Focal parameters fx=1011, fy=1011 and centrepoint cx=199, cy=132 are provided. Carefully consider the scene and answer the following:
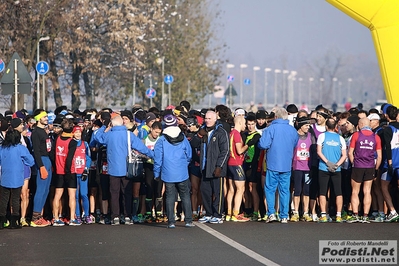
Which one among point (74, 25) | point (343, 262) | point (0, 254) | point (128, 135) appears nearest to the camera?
point (343, 262)

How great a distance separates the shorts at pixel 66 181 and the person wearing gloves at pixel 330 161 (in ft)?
13.8

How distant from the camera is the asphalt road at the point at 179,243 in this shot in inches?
503

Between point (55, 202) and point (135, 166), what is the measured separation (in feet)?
4.92

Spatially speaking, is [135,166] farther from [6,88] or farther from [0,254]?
[6,88]

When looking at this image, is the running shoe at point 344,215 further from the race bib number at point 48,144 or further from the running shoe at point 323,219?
the race bib number at point 48,144

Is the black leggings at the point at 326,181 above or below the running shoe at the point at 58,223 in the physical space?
above

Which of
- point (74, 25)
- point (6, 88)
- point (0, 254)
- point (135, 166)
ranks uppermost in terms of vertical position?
point (74, 25)

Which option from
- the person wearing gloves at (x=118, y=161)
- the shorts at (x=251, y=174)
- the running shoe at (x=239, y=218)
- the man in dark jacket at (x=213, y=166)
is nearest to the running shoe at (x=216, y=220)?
the man in dark jacket at (x=213, y=166)

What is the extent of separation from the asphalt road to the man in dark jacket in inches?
15.6

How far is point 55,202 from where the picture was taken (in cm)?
1731

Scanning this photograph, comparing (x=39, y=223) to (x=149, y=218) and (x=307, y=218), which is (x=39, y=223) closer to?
(x=149, y=218)

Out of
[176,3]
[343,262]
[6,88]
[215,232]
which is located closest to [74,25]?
[176,3]

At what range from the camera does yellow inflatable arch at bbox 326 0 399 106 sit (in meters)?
22.9

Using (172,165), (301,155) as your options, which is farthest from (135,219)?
(301,155)
